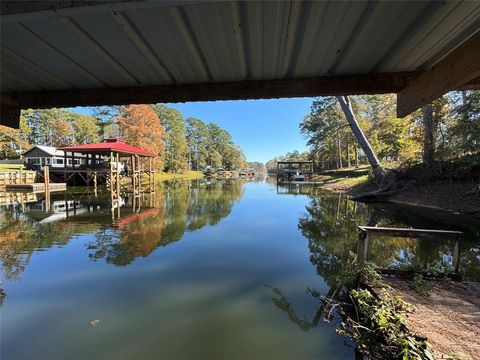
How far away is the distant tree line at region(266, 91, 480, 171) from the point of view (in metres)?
11.8

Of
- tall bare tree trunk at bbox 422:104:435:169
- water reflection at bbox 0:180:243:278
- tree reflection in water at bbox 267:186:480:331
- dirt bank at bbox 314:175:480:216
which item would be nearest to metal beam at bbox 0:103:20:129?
water reflection at bbox 0:180:243:278

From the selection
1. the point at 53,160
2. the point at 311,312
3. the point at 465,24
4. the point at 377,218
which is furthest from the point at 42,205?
the point at 53,160

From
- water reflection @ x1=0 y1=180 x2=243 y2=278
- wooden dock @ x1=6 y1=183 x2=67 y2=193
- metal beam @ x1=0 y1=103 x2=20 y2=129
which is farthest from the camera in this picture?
wooden dock @ x1=6 y1=183 x2=67 y2=193

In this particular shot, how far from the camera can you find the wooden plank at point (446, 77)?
1912 millimetres

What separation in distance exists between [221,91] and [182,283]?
12.0ft

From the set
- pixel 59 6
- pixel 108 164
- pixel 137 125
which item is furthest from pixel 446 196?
pixel 137 125

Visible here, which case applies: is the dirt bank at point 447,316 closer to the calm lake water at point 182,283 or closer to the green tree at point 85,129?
the calm lake water at point 182,283

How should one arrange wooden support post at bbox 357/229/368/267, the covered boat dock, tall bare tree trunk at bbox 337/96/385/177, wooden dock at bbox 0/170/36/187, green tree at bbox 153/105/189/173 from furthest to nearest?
green tree at bbox 153/105/189/173 → wooden dock at bbox 0/170/36/187 → the covered boat dock → tall bare tree trunk at bbox 337/96/385/177 → wooden support post at bbox 357/229/368/267

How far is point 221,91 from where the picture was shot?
3000 millimetres

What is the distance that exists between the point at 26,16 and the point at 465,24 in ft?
9.42

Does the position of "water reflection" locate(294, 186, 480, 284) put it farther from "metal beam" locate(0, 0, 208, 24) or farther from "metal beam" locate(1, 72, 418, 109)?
"metal beam" locate(0, 0, 208, 24)

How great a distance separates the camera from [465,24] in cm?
194

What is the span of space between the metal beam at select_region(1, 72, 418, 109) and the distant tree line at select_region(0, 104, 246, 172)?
3014 cm

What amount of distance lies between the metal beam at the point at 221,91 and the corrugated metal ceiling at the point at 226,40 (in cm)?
9
